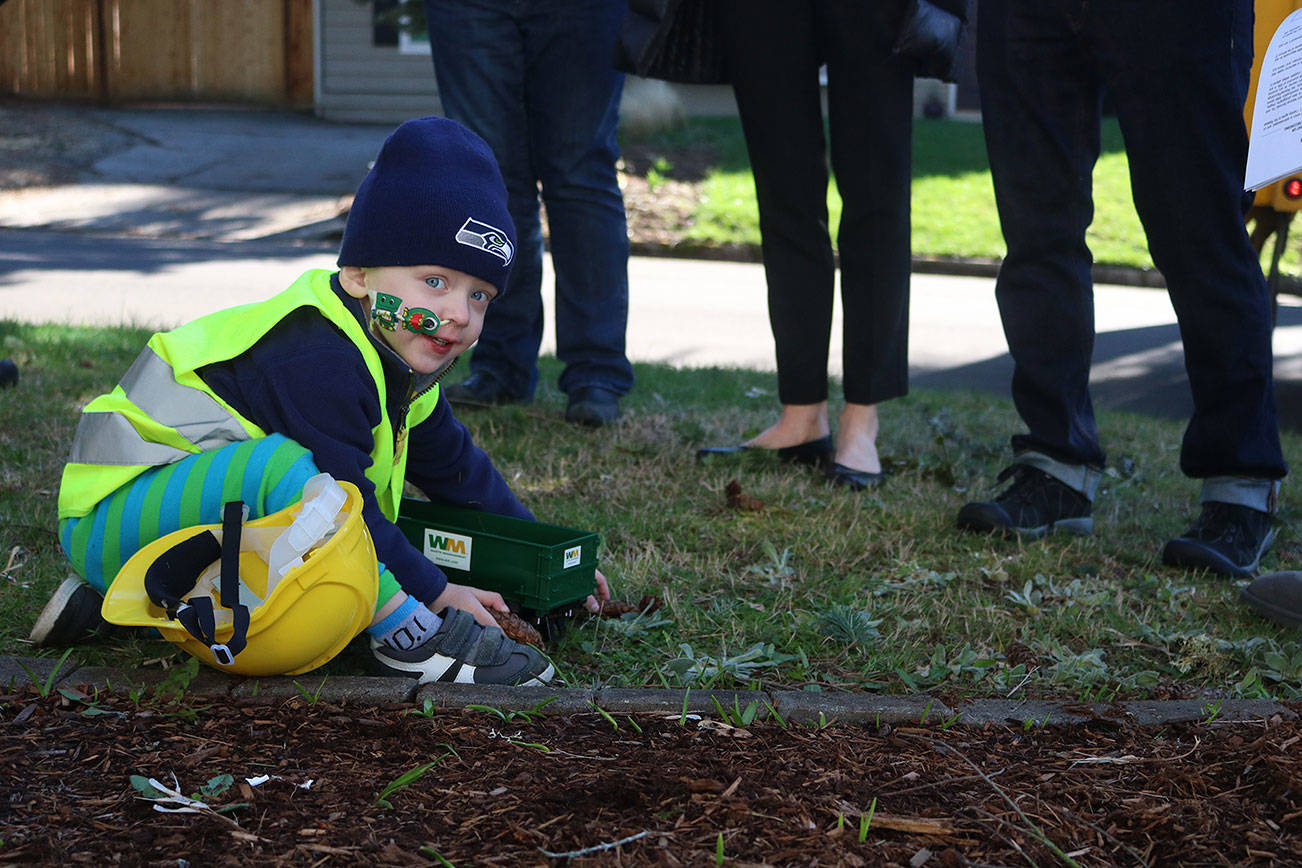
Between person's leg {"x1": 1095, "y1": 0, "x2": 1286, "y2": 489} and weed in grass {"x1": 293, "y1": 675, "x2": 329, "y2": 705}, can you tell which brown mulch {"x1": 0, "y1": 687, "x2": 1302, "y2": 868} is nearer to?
weed in grass {"x1": 293, "y1": 675, "x2": 329, "y2": 705}

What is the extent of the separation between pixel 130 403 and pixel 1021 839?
5.39 feet

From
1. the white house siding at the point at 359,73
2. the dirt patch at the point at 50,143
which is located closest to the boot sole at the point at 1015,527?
the dirt patch at the point at 50,143

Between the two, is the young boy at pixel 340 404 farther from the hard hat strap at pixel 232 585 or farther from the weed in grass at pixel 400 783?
the weed in grass at pixel 400 783

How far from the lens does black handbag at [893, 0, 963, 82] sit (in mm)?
3311

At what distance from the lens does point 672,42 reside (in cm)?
371

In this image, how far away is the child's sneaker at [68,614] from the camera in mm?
2219

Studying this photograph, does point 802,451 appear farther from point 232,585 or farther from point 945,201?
point 945,201

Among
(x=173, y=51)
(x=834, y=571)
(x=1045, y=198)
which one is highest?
(x=173, y=51)

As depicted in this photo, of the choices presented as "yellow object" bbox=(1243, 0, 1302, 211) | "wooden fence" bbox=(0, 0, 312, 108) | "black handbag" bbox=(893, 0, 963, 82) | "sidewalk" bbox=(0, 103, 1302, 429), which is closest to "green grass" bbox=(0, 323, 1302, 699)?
"yellow object" bbox=(1243, 0, 1302, 211)

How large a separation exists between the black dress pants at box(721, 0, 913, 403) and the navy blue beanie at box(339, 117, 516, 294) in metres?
1.35

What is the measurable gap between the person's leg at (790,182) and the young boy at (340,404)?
1.42 meters

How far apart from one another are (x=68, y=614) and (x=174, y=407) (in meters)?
0.41

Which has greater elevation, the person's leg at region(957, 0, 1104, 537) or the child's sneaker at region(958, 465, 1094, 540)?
the person's leg at region(957, 0, 1104, 537)

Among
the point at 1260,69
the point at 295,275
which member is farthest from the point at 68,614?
the point at 295,275
